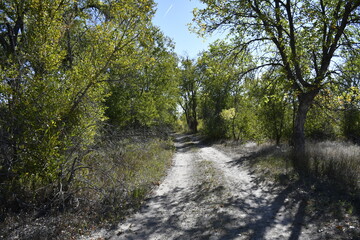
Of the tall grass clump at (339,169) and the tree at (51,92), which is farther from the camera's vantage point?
the tall grass clump at (339,169)

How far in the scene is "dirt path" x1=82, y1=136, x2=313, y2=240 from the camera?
16.2ft

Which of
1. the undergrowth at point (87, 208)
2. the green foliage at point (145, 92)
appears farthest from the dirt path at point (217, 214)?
the green foliage at point (145, 92)

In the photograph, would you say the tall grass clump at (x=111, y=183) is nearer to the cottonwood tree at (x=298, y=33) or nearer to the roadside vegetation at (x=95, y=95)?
the roadside vegetation at (x=95, y=95)

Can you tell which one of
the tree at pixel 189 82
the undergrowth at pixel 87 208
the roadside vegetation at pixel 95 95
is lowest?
the undergrowth at pixel 87 208

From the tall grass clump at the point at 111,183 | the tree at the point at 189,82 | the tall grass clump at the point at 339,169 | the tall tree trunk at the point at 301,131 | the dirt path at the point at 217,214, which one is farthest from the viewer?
the tree at the point at 189,82

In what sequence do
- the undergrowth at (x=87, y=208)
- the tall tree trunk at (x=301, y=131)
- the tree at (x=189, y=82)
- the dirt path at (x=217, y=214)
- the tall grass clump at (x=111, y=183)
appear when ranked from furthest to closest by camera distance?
the tree at (x=189, y=82)
the tall tree trunk at (x=301, y=131)
the tall grass clump at (x=111, y=183)
the dirt path at (x=217, y=214)
the undergrowth at (x=87, y=208)

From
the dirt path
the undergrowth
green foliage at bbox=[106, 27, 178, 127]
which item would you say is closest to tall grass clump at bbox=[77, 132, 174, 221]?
the undergrowth

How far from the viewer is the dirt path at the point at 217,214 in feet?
16.2

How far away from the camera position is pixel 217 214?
232 inches

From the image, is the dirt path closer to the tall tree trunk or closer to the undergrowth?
the undergrowth

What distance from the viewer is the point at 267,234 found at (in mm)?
4770

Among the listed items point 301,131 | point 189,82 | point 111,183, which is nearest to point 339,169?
point 301,131

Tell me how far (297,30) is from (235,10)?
2.96 m

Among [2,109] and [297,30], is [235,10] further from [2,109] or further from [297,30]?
[2,109]
